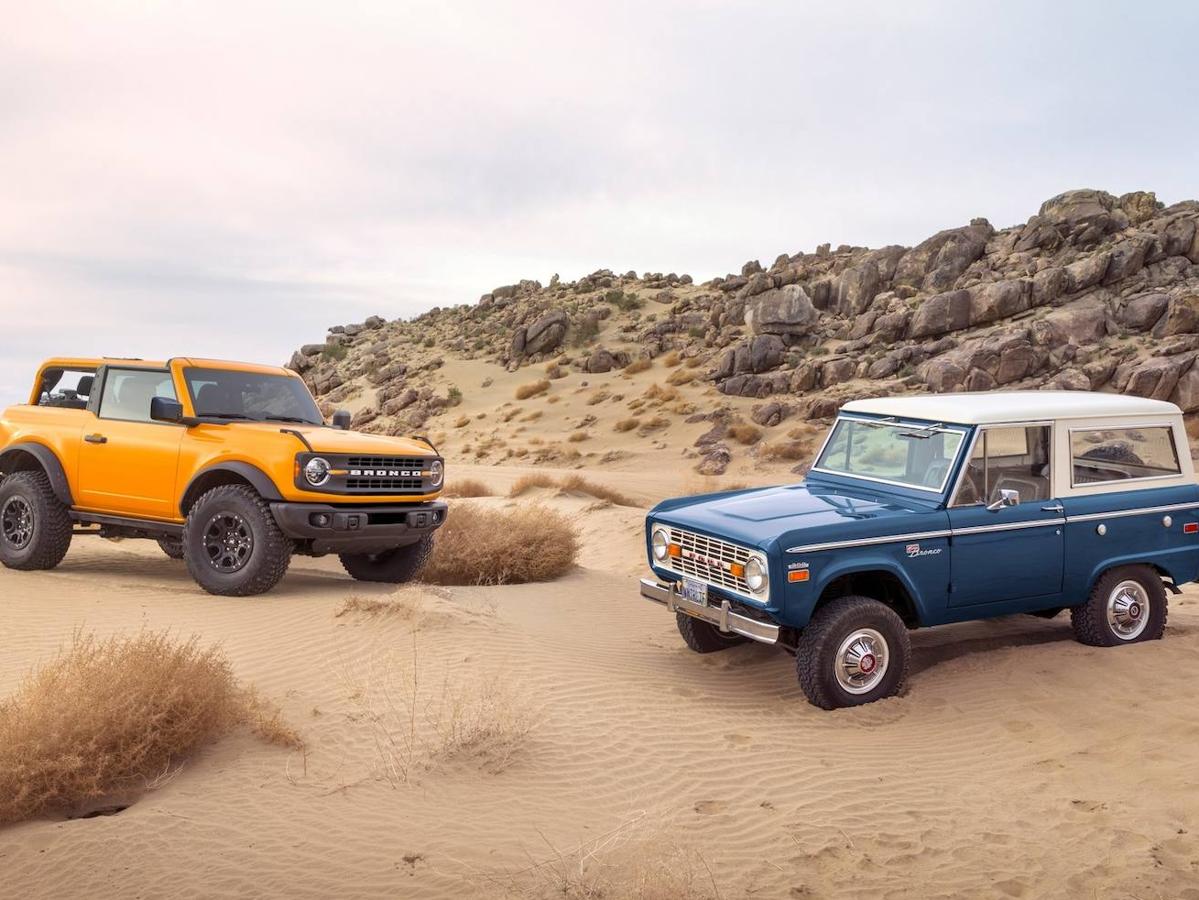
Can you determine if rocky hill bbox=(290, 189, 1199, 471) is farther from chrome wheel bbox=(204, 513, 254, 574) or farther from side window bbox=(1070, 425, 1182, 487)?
chrome wheel bbox=(204, 513, 254, 574)

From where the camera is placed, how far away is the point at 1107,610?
29.0 feet

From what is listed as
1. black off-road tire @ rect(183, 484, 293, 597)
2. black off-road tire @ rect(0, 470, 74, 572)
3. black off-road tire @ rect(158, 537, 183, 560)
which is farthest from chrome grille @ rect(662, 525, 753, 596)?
black off-road tire @ rect(158, 537, 183, 560)

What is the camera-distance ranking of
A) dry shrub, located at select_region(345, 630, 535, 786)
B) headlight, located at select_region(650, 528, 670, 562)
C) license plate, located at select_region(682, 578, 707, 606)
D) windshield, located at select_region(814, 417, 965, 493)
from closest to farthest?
1. dry shrub, located at select_region(345, 630, 535, 786)
2. license plate, located at select_region(682, 578, 707, 606)
3. windshield, located at select_region(814, 417, 965, 493)
4. headlight, located at select_region(650, 528, 670, 562)

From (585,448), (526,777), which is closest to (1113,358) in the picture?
(585,448)

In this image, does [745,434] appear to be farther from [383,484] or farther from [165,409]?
[165,409]

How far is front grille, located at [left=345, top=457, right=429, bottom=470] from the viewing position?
389 inches

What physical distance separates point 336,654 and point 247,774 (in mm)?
2269

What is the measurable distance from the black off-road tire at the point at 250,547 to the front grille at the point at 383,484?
81 centimetres

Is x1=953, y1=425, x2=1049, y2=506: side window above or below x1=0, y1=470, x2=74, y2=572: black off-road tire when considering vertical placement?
above

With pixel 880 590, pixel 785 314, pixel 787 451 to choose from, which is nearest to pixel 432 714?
pixel 880 590

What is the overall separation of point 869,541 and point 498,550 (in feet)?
20.6

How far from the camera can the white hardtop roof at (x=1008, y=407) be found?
821 cm

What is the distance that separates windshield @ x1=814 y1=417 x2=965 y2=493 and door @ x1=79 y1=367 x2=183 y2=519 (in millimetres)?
6477

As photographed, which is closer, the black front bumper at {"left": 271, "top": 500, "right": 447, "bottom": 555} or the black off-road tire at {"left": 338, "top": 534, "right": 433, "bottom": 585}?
the black front bumper at {"left": 271, "top": 500, "right": 447, "bottom": 555}
